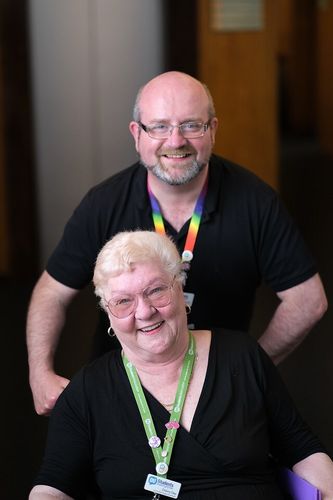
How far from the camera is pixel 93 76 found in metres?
6.35

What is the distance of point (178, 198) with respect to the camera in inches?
113

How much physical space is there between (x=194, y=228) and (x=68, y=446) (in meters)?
0.83

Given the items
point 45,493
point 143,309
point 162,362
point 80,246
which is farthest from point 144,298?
point 80,246

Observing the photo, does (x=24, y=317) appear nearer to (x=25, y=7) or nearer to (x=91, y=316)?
(x=91, y=316)

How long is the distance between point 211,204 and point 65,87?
3626 millimetres

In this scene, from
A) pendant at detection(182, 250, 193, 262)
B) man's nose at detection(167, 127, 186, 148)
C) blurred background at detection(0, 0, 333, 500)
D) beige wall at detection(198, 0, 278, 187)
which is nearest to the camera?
man's nose at detection(167, 127, 186, 148)

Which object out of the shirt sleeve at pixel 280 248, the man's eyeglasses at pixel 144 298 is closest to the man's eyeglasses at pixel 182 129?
the shirt sleeve at pixel 280 248

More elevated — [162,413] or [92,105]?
[92,105]

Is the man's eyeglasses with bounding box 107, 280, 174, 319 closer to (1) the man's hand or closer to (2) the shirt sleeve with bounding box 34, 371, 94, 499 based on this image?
(2) the shirt sleeve with bounding box 34, 371, 94, 499

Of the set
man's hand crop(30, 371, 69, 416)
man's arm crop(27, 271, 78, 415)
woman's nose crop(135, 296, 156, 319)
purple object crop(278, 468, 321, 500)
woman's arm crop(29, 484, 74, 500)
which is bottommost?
purple object crop(278, 468, 321, 500)

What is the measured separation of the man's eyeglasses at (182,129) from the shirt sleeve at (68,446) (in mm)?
800

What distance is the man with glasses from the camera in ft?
9.04

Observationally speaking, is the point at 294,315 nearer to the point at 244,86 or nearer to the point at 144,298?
the point at 144,298

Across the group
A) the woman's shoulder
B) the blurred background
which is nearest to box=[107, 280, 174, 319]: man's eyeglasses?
the woman's shoulder
